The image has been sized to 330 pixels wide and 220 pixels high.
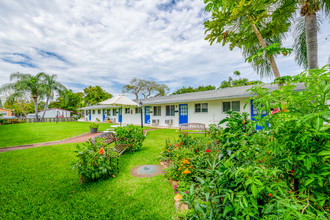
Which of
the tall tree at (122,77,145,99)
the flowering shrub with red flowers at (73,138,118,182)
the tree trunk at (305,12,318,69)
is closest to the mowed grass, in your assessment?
the flowering shrub with red flowers at (73,138,118,182)

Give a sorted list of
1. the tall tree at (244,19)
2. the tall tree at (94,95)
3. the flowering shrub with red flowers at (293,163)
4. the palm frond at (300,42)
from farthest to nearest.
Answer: the tall tree at (94,95)
the palm frond at (300,42)
the tall tree at (244,19)
the flowering shrub with red flowers at (293,163)

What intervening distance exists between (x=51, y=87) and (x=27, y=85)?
319 centimetres

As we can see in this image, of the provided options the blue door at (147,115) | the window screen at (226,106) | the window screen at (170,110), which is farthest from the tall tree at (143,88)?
the window screen at (226,106)

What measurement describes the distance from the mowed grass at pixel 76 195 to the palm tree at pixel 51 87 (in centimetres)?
2643

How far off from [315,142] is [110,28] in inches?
439

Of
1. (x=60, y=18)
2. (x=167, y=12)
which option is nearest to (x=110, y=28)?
(x=60, y=18)

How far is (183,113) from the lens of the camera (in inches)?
565

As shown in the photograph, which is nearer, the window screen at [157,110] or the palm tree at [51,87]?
Result: the window screen at [157,110]

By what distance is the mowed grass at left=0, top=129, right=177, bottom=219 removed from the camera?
235cm

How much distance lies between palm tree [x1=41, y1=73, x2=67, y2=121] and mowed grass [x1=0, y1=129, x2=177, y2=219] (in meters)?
26.4

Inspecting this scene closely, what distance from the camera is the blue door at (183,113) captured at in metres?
14.1

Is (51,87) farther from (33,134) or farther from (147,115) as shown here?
(147,115)

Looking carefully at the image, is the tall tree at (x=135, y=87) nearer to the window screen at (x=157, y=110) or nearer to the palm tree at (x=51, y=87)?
the palm tree at (x=51, y=87)

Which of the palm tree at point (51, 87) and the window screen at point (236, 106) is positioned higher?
the palm tree at point (51, 87)
